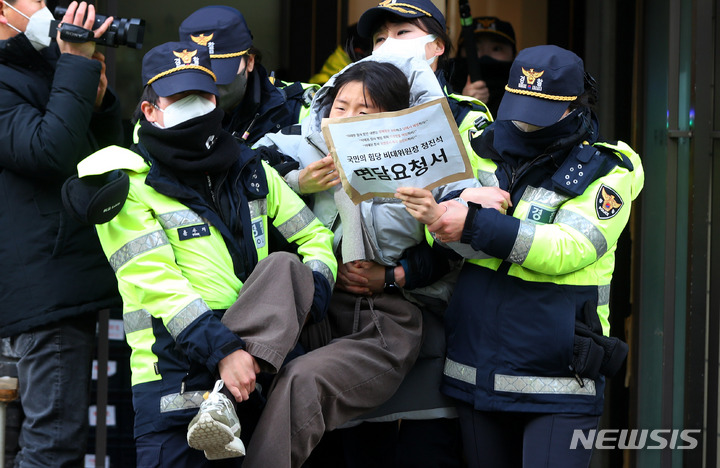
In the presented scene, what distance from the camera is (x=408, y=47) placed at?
379cm

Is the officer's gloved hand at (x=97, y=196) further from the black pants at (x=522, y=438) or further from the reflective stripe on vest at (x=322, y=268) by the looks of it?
the black pants at (x=522, y=438)

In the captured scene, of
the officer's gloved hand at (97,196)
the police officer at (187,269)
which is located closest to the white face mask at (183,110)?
the police officer at (187,269)

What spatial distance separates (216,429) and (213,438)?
0.12ft

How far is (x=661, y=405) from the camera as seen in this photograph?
4738 millimetres

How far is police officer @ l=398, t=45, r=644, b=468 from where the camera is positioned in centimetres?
318

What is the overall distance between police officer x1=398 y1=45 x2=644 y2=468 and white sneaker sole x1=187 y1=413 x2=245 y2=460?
2.91ft

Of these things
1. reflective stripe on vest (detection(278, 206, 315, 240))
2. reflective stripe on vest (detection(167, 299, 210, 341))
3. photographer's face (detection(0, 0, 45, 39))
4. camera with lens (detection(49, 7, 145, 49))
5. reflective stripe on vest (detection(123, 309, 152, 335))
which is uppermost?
photographer's face (detection(0, 0, 45, 39))

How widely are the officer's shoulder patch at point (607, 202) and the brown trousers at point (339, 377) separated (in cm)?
74

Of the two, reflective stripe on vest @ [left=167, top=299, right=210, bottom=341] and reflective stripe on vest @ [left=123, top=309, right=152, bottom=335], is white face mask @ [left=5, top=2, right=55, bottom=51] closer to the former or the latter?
reflective stripe on vest @ [left=123, top=309, right=152, bottom=335]

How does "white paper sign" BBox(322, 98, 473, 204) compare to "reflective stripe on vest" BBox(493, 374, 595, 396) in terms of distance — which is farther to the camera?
"reflective stripe on vest" BBox(493, 374, 595, 396)

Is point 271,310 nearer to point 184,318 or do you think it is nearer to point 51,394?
point 184,318

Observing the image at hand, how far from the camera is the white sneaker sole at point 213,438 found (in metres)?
2.78

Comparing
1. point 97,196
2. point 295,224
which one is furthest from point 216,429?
point 295,224

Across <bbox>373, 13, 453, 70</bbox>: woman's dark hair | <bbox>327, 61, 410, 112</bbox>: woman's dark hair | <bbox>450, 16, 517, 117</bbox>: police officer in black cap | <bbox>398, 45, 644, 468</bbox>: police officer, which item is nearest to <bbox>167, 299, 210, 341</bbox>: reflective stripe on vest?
<bbox>398, 45, 644, 468</bbox>: police officer
